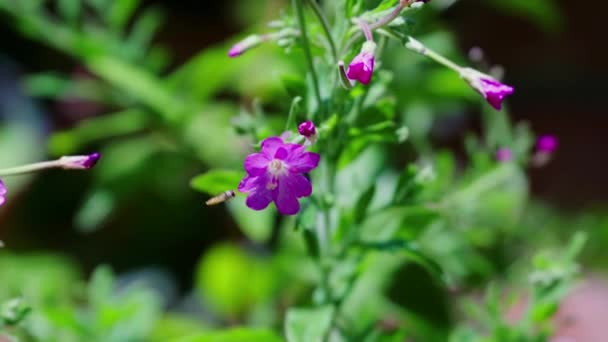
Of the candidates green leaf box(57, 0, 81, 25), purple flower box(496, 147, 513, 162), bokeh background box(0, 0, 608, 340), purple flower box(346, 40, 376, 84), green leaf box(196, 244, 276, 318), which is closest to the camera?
purple flower box(346, 40, 376, 84)

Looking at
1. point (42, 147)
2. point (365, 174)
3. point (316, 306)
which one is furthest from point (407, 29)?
point (42, 147)

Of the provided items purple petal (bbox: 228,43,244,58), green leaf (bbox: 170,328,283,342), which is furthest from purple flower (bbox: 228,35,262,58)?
green leaf (bbox: 170,328,283,342)

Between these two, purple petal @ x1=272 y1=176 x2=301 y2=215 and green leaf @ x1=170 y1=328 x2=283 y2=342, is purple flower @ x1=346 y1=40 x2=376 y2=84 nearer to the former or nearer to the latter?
purple petal @ x1=272 y1=176 x2=301 y2=215

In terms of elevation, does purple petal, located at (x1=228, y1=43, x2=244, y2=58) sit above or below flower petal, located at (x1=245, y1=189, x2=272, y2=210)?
above

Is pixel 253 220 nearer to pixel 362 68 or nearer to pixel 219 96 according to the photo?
pixel 362 68

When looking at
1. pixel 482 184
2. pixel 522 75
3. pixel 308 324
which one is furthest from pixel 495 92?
pixel 522 75

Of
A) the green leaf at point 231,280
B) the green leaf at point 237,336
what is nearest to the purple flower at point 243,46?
the green leaf at point 237,336
